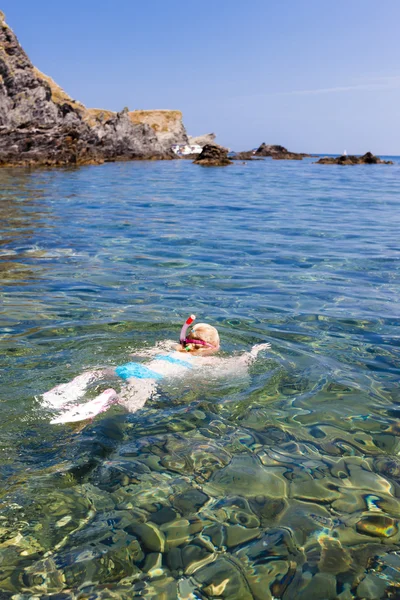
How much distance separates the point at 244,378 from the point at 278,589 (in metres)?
2.84

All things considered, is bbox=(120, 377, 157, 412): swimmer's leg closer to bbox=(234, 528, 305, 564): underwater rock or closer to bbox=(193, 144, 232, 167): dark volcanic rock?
bbox=(234, 528, 305, 564): underwater rock

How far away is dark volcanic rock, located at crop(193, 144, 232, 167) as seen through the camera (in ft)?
219

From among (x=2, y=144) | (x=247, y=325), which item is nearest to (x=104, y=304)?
(x=247, y=325)

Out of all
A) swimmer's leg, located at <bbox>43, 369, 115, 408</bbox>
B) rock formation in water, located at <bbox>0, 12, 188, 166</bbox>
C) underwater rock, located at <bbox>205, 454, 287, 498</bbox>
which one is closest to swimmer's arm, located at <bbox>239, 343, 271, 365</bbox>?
swimmer's leg, located at <bbox>43, 369, 115, 408</bbox>

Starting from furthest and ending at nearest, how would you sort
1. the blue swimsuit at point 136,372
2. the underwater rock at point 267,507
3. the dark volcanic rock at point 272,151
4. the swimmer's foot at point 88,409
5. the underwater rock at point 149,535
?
the dark volcanic rock at point 272,151, the blue swimsuit at point 136,372, the swimmer's foot at point 88,409, the underwater rock at point 267,507, the underwater rock at point 149,535

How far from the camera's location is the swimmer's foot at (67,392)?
4664mm

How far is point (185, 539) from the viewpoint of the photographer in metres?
3.05

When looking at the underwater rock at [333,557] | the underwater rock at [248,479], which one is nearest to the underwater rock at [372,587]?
the underwater rock at [333,557]

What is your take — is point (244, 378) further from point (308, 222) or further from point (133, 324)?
point (308, 222)

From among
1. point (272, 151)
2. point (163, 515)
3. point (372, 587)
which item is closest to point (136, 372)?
point (163, 515)

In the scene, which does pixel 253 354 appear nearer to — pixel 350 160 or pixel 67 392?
pixel 67 392

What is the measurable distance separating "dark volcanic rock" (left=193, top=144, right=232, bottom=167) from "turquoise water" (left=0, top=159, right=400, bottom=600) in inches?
2323

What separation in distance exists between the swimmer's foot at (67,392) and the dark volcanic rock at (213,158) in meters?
63.9

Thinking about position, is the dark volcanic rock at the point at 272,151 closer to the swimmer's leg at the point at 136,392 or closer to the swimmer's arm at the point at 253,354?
the swimmer's arm at the point at 253,354
